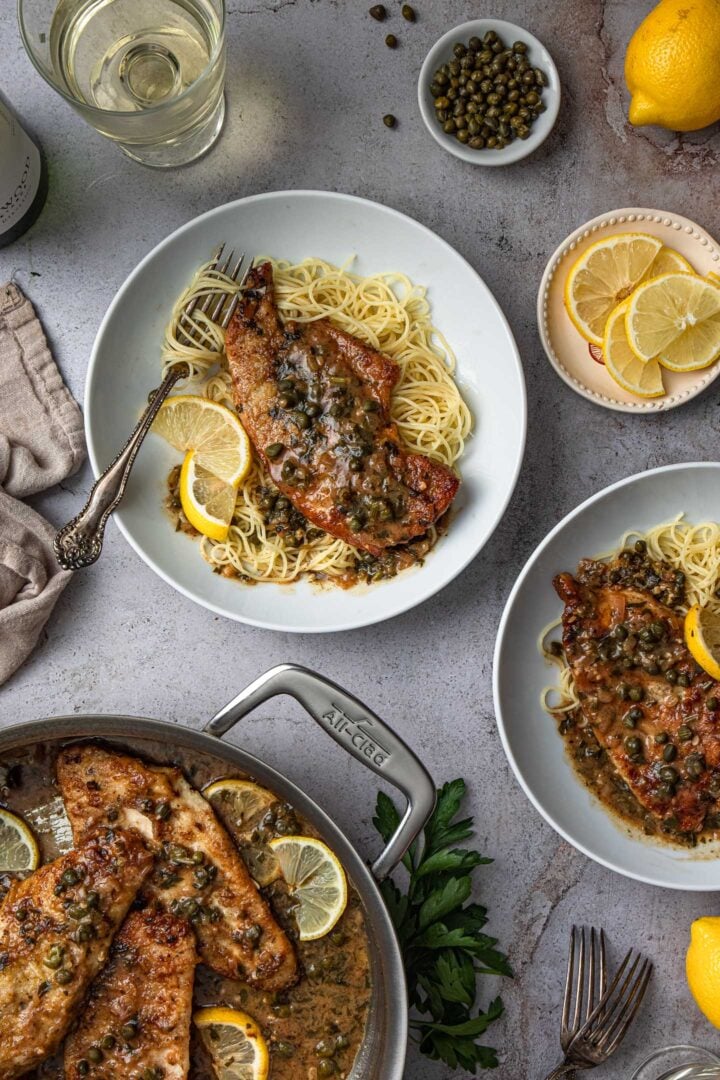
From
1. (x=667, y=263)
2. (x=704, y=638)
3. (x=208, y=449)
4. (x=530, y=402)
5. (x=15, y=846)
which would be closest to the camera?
(x=15, y=846)

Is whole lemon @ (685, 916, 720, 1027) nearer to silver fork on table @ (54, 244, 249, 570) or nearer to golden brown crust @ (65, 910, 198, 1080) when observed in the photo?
golden brown crust @ (65, 910, 198, 1080)

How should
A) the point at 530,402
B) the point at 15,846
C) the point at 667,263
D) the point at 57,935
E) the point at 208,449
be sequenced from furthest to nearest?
the point at 530,402 → the point at 667,263 → the point at 208,449 → the point at 15,846 → the point at 57,935

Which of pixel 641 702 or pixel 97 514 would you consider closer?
pixel 97 514

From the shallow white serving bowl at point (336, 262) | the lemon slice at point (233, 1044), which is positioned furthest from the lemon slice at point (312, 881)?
the shallow white serving bowl at point (336, 262)

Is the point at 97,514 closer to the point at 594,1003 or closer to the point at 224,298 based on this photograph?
the point at 224,298

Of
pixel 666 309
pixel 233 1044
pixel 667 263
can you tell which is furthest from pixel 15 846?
pixel 667 263

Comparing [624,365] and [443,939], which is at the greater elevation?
[624,365]

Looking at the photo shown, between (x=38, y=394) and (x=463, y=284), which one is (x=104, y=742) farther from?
(x=463, y=284)
